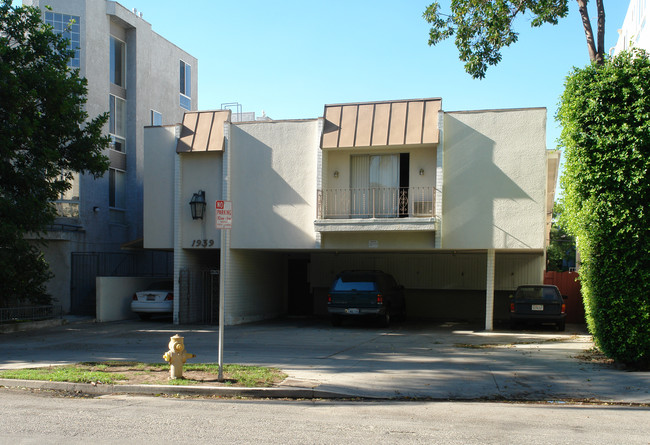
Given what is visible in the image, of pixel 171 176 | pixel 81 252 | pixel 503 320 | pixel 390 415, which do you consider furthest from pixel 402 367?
pixel 81 252

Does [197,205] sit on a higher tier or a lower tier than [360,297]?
higher

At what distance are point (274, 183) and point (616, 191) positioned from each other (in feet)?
35.2

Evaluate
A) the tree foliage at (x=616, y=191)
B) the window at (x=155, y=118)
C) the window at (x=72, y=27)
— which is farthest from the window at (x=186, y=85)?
the tree foliage at (x=616, y=191)

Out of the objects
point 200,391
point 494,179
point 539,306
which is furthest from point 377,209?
point 200,391

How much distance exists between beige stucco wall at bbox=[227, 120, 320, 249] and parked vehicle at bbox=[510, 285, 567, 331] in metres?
6.50

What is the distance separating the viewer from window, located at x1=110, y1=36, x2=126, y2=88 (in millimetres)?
24797

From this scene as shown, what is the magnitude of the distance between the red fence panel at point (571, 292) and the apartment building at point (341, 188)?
1143 millimetres

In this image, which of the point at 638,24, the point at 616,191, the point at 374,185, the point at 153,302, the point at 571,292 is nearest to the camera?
the point at 616,191

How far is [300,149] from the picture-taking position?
18906 mm

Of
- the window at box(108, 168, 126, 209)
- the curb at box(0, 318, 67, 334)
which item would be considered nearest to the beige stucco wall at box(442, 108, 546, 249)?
the curb at box(0, 318, 67, 334)

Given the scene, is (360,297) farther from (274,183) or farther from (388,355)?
(388,355)

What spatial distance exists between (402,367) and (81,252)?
14.9 m

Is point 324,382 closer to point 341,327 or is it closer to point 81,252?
point 341,327

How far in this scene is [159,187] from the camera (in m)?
20.1
